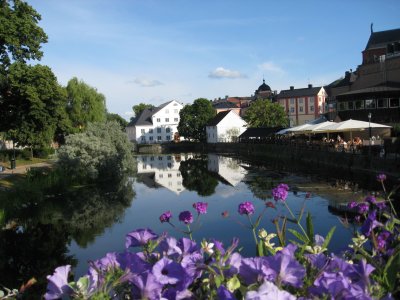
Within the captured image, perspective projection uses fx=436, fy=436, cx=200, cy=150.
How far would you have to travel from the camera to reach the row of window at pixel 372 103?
41.3m

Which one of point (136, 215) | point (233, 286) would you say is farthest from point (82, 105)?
point (233, 286)

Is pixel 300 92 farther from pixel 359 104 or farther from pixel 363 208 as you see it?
pixel 363 208

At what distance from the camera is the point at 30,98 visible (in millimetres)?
24078

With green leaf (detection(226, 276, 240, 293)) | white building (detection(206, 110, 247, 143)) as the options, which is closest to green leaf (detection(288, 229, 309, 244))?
green leaf (detection(226, 276, 240, 293))

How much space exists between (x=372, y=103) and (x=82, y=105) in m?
34.3

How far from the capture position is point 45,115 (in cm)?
2619

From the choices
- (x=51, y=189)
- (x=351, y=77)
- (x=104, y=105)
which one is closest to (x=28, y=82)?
(x=51, y=189)

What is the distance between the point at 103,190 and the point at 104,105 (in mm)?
32742

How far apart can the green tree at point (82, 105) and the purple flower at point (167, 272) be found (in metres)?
53.7

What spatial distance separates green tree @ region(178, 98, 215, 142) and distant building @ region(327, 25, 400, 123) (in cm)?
3160

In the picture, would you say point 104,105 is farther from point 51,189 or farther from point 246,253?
point 246,253

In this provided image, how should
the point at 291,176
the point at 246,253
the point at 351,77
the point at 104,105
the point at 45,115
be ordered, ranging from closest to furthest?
the point at 246,253
the point at 45,115
the point at 291,176
the point at 104,105
the point at 351,77

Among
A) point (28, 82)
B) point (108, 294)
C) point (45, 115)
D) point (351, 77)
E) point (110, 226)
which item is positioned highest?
point (351, 77)

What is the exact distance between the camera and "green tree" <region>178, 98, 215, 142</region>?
85562mm
